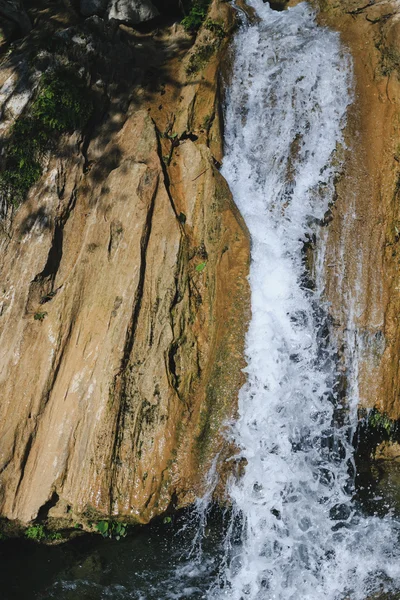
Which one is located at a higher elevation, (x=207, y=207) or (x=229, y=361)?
(x=207, y=207)

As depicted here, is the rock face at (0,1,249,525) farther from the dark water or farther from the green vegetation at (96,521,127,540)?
the dark water

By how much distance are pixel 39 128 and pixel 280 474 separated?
501 cm

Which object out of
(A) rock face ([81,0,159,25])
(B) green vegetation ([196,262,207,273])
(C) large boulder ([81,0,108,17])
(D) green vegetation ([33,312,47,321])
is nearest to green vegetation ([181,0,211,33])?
(A) rock face ([81,0,159,25])

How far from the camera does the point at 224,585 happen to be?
5.53 m

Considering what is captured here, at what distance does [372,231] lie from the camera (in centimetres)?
706

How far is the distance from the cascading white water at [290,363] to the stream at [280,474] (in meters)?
0.01

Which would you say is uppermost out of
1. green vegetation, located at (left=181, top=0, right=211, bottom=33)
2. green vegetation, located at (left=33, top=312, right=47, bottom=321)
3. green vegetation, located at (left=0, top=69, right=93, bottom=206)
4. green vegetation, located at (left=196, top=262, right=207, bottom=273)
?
green vegetation, located at (left=181, top=0, right=211, bottom=33)

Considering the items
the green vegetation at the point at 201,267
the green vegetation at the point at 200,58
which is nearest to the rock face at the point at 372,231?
the green vegetation at the point at 201,267

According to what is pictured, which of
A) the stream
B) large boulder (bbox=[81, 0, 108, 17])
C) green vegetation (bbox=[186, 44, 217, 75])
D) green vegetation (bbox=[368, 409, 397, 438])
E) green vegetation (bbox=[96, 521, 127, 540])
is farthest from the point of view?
large boulder (bbox=[81, 0, 108, 17])

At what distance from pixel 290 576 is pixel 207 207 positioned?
4.07 meters

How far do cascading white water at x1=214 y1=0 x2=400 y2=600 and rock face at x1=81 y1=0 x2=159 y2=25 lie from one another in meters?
1.74

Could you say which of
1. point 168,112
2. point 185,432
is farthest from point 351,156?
point 185,432

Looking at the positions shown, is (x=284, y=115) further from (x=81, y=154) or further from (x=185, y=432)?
(x=185, y=432)

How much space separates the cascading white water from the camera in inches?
219
